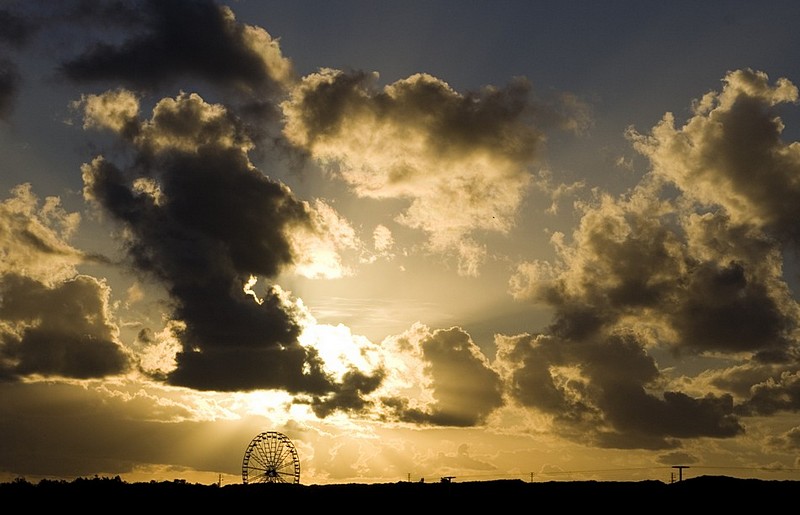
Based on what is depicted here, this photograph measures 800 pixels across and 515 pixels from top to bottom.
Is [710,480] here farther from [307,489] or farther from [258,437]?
[258,437]

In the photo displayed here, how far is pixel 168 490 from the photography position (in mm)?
→ 140250

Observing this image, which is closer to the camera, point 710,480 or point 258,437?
point 710,480

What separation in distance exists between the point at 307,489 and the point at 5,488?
43.8 meters

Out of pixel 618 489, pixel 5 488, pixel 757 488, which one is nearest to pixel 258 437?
pixel 5 488

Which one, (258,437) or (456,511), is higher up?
(258,437)

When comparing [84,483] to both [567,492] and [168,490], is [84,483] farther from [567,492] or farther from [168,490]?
[567,492]

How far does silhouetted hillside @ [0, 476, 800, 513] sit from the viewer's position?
125m

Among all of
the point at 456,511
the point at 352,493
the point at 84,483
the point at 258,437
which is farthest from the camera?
the point at 258,437

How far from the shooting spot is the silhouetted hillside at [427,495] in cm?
12475

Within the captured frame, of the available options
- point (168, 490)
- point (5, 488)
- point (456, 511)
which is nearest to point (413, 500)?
point (456, 511)

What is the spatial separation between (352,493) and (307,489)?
695cm

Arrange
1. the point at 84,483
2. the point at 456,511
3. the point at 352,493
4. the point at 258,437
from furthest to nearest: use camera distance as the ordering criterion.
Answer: the point at 258,437 < the point at 84,483 < the point at 352,493 < the point at 456,511

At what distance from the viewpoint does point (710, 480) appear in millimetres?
131250

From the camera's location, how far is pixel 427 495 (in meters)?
132
